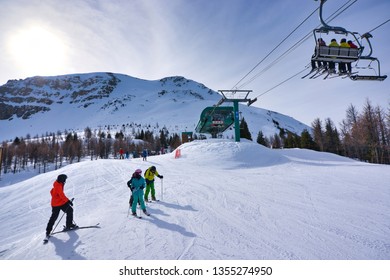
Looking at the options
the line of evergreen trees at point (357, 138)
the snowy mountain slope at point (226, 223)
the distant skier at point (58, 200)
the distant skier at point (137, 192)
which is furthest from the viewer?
the line of evergreen trees at point (357, 138)

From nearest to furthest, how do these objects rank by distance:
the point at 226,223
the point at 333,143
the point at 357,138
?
the point at 226,223 → the point at 357,138 → the point at 333,143

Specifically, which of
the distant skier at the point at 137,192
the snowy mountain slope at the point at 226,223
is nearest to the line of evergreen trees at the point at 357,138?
the snowy mountain slope at the point at 226,223

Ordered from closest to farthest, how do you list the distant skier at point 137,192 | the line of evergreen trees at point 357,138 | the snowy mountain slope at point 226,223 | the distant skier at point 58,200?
the snowy mountain slope at point 226,223 → the distant skier at point 58,200 → the distant skier at point 137,192 → the line of evergreen trees at point 357,138

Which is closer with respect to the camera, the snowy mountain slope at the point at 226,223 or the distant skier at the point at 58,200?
the snowy mountain slope at the point at 226,223

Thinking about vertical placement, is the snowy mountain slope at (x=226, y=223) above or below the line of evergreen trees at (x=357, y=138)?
below

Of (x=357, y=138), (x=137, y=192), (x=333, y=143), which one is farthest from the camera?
(x=333, y=143)

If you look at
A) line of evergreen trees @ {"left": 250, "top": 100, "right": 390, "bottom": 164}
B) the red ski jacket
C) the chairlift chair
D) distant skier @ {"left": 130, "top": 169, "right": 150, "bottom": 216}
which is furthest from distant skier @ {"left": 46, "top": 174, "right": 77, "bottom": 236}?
line of evergreen trees @ {"left": 250, "top": 100, "right": 390, "bottom": 164}

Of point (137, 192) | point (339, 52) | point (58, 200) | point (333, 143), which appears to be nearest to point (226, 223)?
point (137, 192)

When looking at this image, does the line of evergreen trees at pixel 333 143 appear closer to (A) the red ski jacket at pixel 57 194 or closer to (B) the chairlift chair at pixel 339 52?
(A) the red ski jacket at pixel 57 194

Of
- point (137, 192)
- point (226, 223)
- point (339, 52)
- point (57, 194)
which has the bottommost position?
point (226, 223)

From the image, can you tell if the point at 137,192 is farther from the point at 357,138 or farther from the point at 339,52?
the point at 357,138

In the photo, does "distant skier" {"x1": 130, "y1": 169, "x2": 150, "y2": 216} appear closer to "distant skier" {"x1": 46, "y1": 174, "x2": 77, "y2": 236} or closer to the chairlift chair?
"distant skier" {"x1": 46, "y1": 174, "x2": 77, "y2": 236}
